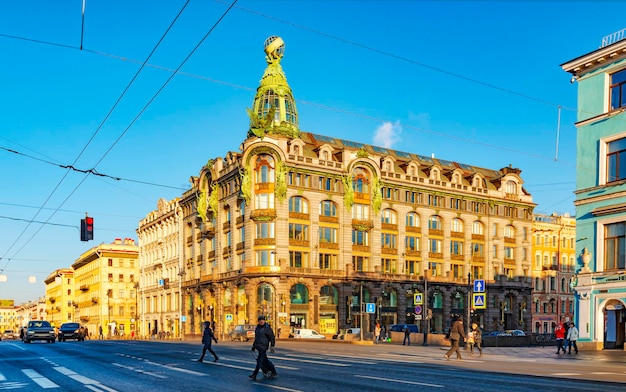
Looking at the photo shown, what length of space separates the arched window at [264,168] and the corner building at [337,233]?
13 centimetres

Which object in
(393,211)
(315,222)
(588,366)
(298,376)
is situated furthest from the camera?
(393,211)

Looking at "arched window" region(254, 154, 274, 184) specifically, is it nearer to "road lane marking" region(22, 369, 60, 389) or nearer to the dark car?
the dark car

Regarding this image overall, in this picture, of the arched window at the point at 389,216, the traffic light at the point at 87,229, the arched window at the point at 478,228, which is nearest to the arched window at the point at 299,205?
the arched window at the point at 389,216

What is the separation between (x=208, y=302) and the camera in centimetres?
8212

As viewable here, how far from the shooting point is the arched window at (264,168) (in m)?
71.0

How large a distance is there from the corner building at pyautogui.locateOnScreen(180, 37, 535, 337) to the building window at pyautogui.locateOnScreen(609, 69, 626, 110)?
3638 cm

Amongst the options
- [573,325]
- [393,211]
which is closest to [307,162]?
[393,211]

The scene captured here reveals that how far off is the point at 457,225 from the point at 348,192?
1939 centimetres

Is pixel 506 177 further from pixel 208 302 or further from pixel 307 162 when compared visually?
pixel 208 302

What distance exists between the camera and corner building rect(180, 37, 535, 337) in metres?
70.7

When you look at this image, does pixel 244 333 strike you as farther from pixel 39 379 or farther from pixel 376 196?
pixel 39 379

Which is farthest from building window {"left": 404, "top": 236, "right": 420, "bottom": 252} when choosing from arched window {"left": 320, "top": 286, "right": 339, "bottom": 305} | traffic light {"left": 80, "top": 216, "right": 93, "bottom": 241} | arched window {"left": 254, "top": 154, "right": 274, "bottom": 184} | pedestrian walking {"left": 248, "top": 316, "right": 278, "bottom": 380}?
pedestrian walking {"left": 248, "top": 316, "right": 278, "bottom": 380}

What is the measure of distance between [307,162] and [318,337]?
22001mm

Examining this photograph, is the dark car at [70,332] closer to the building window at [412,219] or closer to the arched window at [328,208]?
the arched window at [328,208]
